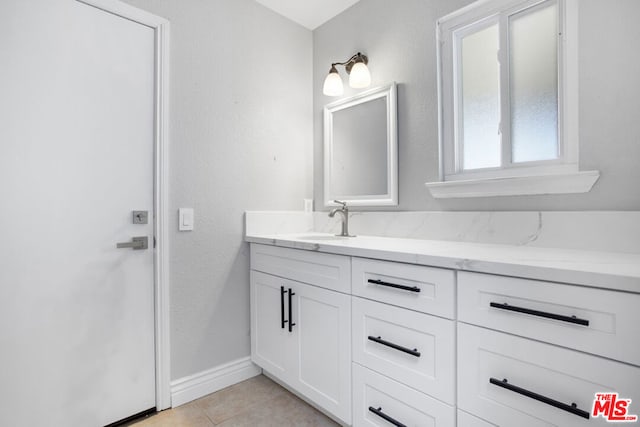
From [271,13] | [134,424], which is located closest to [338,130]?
[271,13]

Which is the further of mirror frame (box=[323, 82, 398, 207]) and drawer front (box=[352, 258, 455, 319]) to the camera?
mirror frame (box=[323, 82, 398, 207])

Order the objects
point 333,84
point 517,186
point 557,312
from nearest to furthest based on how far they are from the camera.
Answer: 1. point 557,312
2. point 517,186
3. point 333,84

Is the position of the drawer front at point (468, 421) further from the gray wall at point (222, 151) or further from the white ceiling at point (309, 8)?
the white ceiling at point (309, 8)

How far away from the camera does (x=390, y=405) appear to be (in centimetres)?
116

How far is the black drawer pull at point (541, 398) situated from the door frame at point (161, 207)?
1469 mm

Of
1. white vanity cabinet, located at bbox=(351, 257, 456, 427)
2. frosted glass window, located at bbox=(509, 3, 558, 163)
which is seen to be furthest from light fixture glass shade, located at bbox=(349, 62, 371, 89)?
white vanity cabinet, located at bbox=(351, 257, 456, 427)

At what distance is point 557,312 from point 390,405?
26.7 inches

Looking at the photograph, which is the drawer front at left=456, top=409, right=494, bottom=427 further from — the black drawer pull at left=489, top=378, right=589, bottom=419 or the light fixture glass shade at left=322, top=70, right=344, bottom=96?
the light fixture glass shade at left=322, top=70, right=344, bottom=96

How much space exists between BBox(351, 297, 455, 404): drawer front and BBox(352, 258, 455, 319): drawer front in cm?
3

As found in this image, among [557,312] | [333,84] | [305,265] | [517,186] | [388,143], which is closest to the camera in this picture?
[557,312]

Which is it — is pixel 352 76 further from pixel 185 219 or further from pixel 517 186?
pixel 185 219

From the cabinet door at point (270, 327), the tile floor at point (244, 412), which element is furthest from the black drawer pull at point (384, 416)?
the cabinet door at point (270, 327)

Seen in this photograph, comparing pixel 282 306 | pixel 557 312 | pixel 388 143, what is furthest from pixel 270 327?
pixel 557 312

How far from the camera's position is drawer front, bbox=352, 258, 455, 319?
101 centimetres
